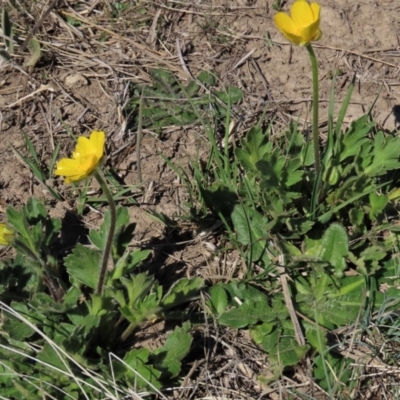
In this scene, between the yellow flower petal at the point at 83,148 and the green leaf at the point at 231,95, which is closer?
the yellow flower petal at the point at 83,148

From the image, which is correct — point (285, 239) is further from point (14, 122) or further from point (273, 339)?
point (14, 122)

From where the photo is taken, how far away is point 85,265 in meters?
2.63

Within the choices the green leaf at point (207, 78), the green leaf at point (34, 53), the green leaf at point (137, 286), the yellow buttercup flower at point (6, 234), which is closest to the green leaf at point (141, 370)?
the green leaf at point (137, 286)

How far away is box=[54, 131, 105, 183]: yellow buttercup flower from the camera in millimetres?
2195

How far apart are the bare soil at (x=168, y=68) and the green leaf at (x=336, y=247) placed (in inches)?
14.9

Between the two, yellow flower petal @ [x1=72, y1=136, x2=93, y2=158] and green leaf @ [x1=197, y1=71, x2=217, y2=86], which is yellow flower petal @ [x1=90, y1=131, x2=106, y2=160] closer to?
yellow flower petal @ [x1=72, y1=136, x2=93, y2=158]

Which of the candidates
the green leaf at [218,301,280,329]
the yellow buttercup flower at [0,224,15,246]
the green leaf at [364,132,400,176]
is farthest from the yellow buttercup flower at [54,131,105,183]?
the green leaf at [364,132,400,176]

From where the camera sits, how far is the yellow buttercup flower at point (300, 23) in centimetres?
235

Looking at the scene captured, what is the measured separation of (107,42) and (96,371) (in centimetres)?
187

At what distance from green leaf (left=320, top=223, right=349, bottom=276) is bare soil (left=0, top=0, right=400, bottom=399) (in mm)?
379

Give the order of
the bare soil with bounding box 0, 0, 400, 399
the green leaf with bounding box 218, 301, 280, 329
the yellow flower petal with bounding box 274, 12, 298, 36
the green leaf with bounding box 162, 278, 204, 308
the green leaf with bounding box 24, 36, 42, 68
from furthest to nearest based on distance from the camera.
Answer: the green leaf with bounding box 24, 36, 42, 68
the bare soil with bounding box 0, 0, 400, 399
the green leaf with bounding box 218, 301, 280, 329
the green leaf with bounding box 162, 278, 204, 308
the yellow flower petal with bounding box 274, 12, 298, 36

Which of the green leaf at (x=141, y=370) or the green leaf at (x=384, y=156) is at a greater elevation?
the green leaf at (x=384, y=156)

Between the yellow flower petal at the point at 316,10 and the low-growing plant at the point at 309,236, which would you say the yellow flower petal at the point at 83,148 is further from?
the yellow flower petal at the point at 316,10

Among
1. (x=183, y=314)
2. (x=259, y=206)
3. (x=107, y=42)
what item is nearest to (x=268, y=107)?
(x=259, y=206)
